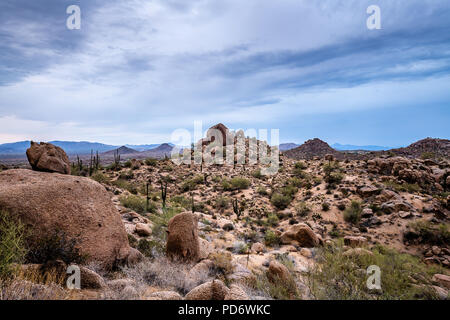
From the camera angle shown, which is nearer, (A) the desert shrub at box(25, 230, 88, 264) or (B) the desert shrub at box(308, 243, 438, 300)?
(A) the desert shrub at box(25, 230, 88, 264)

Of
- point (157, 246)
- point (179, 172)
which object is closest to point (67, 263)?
point (157, 246)

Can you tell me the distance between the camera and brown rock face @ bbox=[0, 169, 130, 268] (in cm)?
480

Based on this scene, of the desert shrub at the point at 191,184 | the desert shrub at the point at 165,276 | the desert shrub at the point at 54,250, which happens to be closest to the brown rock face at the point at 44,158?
the desert shrub at the point at 54,250

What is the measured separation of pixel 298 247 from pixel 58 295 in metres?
9.87

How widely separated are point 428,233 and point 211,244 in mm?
11144

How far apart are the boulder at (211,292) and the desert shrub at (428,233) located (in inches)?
506

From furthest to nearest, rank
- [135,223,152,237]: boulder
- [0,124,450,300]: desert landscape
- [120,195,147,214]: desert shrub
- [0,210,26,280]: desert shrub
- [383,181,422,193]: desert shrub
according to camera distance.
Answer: [383,181,422,193]: desert shrub < [120,195,147,214]: desert shrub < [135,223,152,237]: boulder < [0,124,450,300]: desert landscape < [0,210,26,280]: desert shrub

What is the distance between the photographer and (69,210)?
17.5 feet

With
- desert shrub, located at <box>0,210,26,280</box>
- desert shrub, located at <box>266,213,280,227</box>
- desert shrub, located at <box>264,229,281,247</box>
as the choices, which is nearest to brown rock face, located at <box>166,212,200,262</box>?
desert shrub, located at <box>0,210,26,280</box>

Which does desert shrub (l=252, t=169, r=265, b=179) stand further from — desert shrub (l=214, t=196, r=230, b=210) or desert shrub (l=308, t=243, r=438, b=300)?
desert shrub (l=308, t=243, r=438, b=300)

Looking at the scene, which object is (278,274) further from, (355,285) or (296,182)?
(296,182)

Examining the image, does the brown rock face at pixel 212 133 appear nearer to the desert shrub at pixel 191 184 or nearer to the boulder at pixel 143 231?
the desert shrub at pixel 191 184

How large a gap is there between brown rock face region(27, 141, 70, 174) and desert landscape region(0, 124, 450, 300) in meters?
0.03
